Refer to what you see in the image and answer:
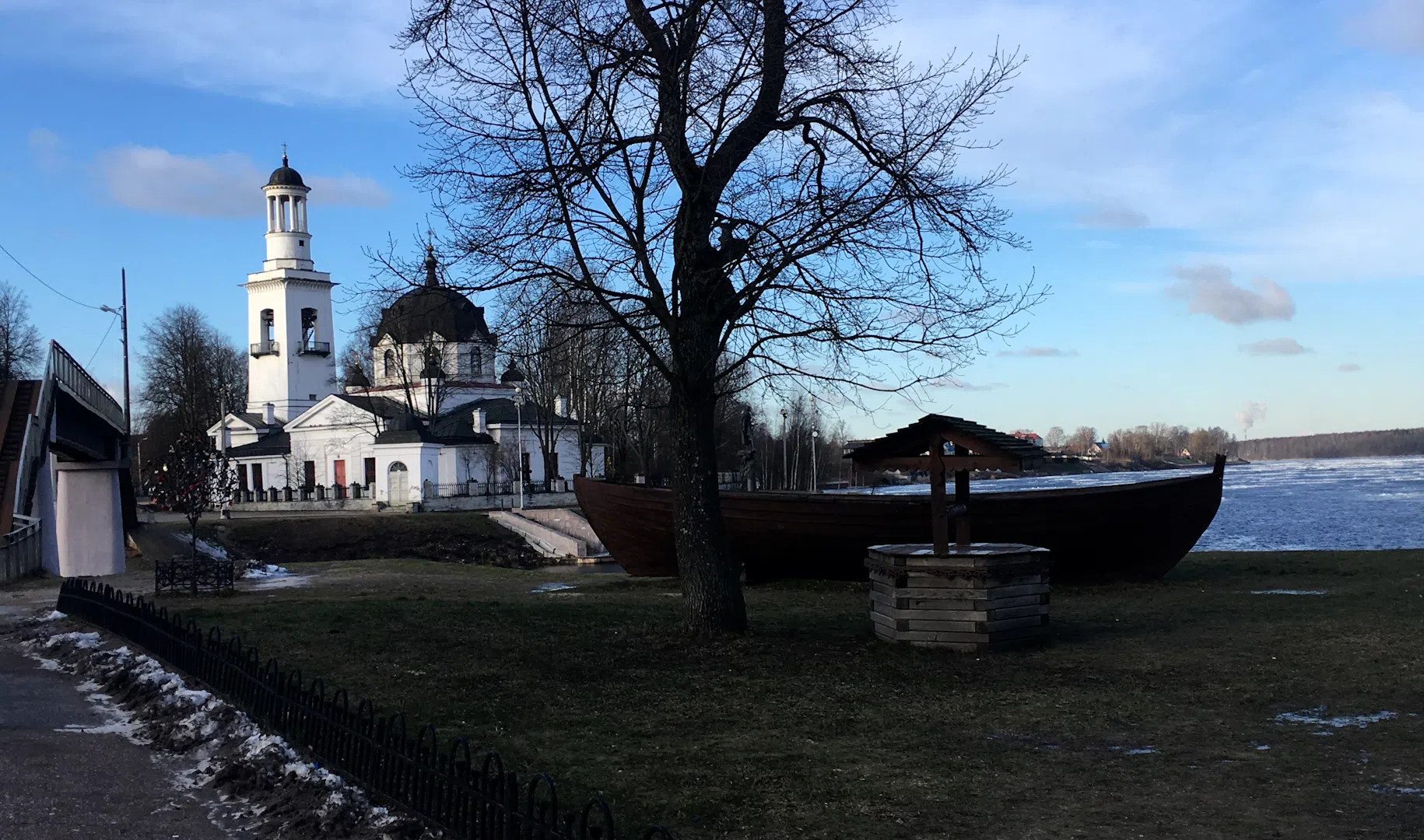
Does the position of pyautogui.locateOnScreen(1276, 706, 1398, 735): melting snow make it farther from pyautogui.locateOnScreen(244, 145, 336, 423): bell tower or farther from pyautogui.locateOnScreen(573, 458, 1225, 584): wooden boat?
pyautogui.locateOnScreen(244, 145, 336, 423): bell tower

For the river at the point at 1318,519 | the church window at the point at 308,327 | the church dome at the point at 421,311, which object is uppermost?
the church window at the point at 308,327

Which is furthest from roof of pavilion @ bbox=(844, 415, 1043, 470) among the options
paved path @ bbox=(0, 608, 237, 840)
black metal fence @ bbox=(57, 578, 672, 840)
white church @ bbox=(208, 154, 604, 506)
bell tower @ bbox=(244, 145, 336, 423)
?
bell tower @ bbox=(244, 145, 336, 423)

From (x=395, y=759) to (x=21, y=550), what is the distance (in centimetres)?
2074

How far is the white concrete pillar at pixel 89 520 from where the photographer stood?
1260 inches

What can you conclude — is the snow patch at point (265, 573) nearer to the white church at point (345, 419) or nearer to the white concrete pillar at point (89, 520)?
the white concrete pillar at point (89, 520)

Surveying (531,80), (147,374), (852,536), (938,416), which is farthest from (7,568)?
(147,374)

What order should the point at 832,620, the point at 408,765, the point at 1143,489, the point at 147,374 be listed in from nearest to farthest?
the point at 408,765 < the point at 832,620 < the point at 1143,489 < the point at 147,374

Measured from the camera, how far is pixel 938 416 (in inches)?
452

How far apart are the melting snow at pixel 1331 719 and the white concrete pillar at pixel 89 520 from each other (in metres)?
30.6

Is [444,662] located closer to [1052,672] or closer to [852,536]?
[1052,672]

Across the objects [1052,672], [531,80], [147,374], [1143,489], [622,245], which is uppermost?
[147,374]

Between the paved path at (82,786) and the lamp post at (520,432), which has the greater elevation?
the lamp post at (520,432)

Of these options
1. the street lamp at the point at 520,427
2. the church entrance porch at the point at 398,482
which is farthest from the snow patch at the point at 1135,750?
the church entrance porch at the point at 398,482

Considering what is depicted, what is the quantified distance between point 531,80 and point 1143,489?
38.1 ft
